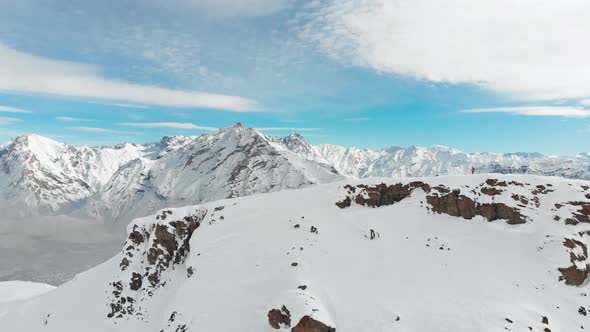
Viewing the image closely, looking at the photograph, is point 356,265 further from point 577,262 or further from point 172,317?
point 577,262

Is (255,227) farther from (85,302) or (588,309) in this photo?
(588,309)

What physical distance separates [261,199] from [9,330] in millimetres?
41657

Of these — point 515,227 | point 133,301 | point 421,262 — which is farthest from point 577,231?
point 133,301

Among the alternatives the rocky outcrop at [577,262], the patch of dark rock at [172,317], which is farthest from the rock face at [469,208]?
the patch of dark rock at [172,317]

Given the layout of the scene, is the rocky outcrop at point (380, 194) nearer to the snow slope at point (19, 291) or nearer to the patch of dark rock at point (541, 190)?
the patch of dark rock at point (541, 190)

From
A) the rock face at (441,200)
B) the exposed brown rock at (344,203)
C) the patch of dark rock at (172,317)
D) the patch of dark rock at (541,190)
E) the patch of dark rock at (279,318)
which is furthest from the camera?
the exposed brown rock at (344,203)

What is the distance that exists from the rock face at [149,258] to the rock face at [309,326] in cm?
2308

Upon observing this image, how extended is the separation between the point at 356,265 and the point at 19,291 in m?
89.8

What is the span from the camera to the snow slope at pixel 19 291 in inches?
2950

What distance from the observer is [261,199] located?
5069cm

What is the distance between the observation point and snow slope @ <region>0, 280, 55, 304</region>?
7494cm

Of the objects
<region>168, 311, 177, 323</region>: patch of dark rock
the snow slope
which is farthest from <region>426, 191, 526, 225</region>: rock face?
the snow slope

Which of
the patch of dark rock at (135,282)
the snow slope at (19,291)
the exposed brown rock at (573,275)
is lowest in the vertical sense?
the snow slope at (19,291)

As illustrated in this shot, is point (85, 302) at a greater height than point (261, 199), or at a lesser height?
lesser
